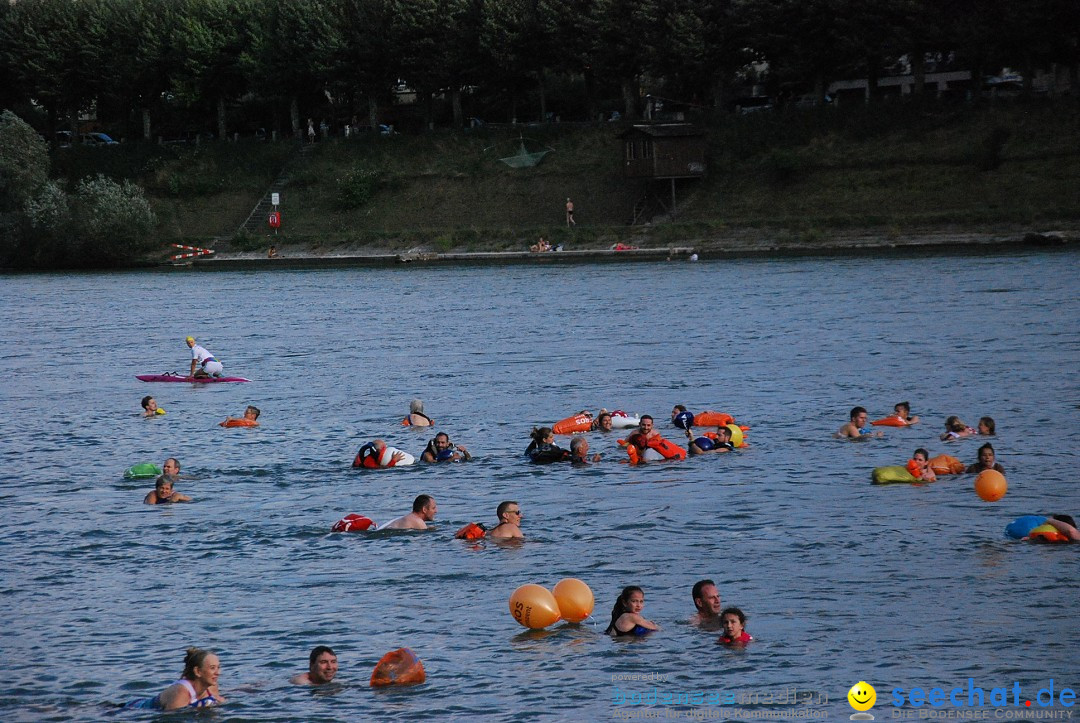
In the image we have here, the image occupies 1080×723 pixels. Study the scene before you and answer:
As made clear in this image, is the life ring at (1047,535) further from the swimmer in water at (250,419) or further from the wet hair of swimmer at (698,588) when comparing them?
the swimmer in water at (250,419)

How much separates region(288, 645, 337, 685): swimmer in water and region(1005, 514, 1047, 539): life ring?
377 inches

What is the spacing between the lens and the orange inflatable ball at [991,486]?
19891 millimetres

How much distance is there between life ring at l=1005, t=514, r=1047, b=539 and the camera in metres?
18.1

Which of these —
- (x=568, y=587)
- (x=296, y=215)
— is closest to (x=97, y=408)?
(x=568, y=587)

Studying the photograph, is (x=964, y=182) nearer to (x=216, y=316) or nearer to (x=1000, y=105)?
(x=1000, y=105)

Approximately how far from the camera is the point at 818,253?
70375 mm

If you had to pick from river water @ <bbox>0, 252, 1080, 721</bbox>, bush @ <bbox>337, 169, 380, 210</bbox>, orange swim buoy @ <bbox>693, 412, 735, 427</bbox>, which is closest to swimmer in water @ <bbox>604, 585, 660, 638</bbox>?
river water @ <bbox>0, 252, 1080, 721</bbox>

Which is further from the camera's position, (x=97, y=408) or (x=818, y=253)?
(x=818, y=253)

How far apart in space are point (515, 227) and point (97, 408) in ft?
167

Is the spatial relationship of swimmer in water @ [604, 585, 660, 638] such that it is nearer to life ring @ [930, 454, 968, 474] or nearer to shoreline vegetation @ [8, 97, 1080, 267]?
life ring @ [930, 454, 968, 474]

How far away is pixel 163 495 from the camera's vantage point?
22.2 metres

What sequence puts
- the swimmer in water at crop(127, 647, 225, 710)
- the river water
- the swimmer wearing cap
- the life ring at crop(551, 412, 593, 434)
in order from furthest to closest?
the swimmer wearing cap < the life ring at crop(551, 412, 593, 434) < the river water < the swimmer in water at crop(127, 647, 225, 710)

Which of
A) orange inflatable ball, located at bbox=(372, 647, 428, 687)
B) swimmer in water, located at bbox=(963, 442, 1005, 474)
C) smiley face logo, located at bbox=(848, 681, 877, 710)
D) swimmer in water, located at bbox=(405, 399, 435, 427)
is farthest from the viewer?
swimmer in water, located at bbox=(405, 399, 435, 427)

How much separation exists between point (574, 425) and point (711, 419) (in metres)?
2.75
